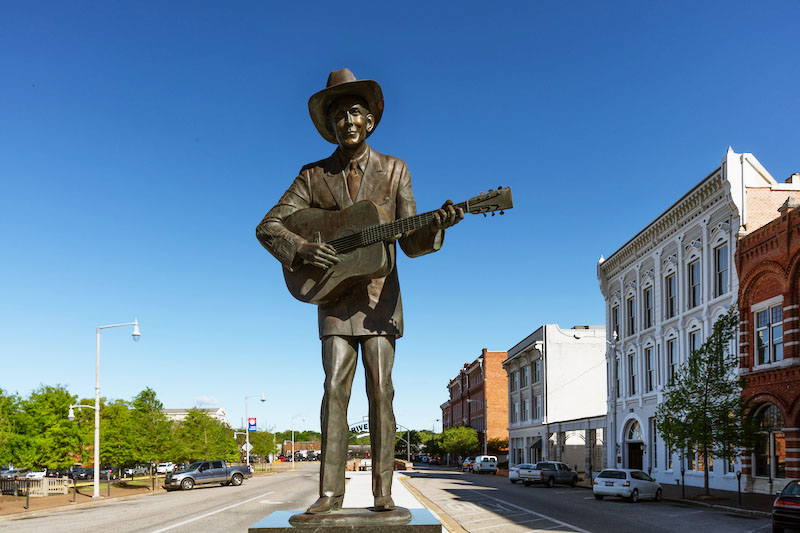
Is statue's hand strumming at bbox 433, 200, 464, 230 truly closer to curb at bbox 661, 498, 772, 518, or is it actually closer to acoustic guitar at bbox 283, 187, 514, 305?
acoustic guitar at bbox 283, 187, 514, 305

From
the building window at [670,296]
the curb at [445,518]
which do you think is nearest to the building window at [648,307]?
the building window at [670,296]

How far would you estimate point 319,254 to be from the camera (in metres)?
5.52

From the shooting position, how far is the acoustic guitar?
5410mm

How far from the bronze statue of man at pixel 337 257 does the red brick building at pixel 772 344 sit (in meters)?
28.3

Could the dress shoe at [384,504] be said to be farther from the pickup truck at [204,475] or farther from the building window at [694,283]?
the pickup truck at [204,475]

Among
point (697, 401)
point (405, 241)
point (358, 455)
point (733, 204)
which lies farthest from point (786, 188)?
point (358, 455)

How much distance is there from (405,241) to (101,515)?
73.7 ft

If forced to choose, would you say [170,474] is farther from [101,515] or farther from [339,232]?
[339,232]

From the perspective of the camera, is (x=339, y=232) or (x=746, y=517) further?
(x=746, y=517)

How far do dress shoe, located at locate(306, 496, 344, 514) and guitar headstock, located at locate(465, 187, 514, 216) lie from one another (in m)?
2.37

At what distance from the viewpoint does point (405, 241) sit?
5.71m

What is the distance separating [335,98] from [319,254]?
4.70 feet

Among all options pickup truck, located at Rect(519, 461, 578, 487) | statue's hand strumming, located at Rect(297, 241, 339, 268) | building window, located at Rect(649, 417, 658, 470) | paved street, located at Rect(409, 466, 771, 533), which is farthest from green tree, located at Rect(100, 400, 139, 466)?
statue's hand strumming, located at Rect(297, 241, 339, 268)

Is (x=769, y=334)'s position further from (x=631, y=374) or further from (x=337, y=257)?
(x=337, y=257)
